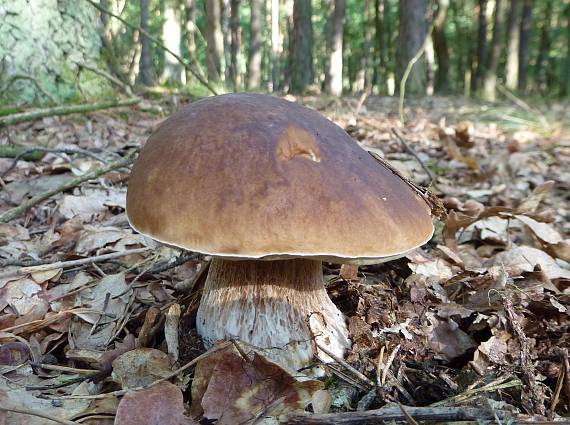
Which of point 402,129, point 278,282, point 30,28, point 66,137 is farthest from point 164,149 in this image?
point 402,129

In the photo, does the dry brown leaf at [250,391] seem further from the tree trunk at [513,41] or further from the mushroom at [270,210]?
the tree trunk at [513,41]

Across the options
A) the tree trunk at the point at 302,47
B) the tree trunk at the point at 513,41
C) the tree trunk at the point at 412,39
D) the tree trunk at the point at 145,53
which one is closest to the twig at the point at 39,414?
the tree trunk at the point at 302,47

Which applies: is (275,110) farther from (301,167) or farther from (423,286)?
(423,286)

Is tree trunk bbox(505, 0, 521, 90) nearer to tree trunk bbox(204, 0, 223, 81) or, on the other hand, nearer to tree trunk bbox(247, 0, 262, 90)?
tree trunk bbox(247, 0, 262, 90)

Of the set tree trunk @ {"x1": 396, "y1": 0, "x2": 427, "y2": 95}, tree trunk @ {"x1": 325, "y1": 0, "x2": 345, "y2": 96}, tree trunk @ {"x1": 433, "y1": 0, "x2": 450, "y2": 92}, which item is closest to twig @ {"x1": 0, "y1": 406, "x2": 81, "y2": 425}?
tree trunk @ {"x1": 396, "y1": 0, "x2": 427, "y2": 95}

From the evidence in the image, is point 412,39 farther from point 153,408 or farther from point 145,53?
point 153,408

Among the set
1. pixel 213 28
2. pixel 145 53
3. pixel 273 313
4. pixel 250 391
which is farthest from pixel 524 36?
pixel 250 391
